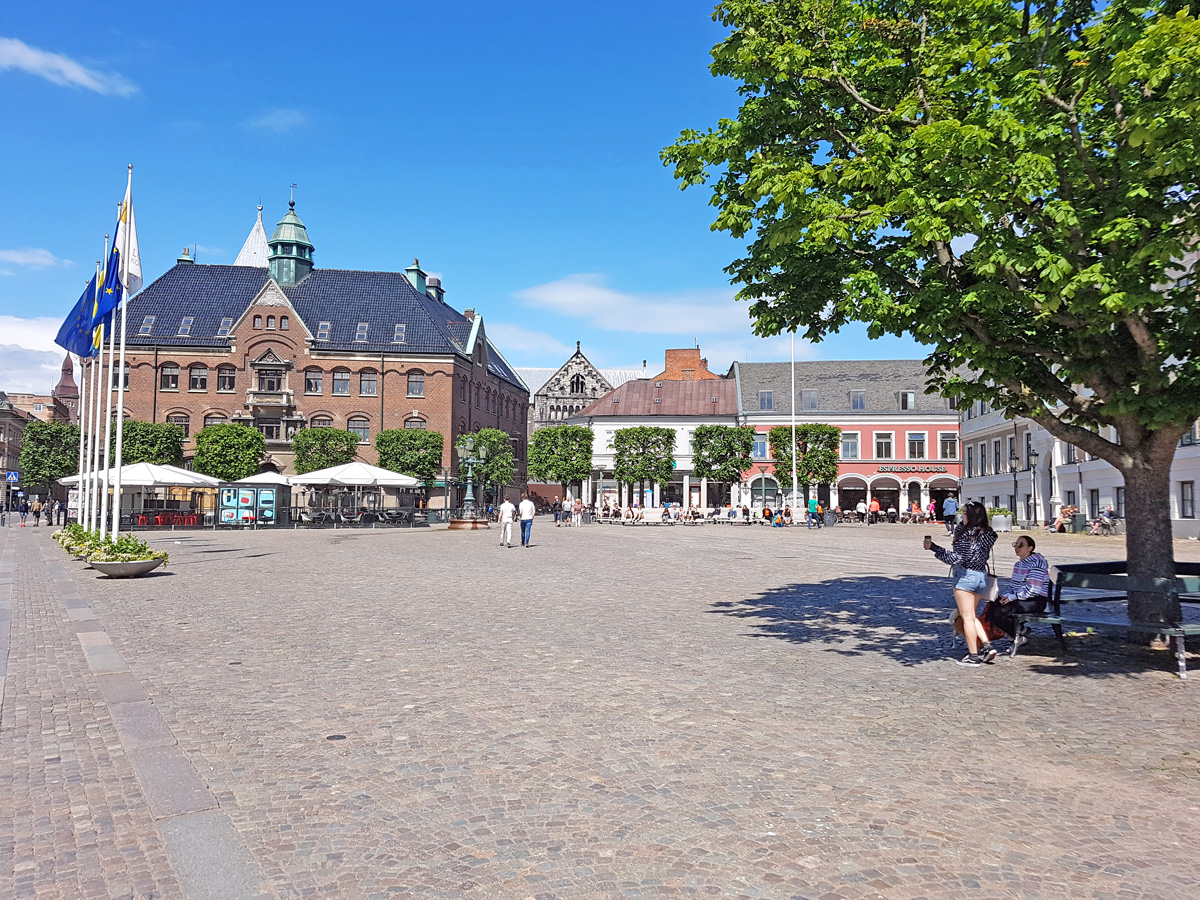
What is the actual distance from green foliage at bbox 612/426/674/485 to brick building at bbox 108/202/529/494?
43.6 feet

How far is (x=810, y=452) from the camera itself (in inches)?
2434

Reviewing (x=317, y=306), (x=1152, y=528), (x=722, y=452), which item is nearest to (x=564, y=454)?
(x=722, y=452)

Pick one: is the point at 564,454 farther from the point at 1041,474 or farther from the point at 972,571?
the point at 972,571

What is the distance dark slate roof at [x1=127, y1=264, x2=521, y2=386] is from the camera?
6494cm

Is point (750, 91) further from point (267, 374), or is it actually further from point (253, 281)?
point (253, 281)

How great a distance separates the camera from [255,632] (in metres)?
10.7

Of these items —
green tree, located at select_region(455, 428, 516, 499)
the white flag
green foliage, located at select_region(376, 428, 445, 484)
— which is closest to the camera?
the white flag

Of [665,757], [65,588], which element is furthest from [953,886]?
[65,588]

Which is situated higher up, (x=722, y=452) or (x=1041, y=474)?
(x=722, y=452)

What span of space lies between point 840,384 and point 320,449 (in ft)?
131

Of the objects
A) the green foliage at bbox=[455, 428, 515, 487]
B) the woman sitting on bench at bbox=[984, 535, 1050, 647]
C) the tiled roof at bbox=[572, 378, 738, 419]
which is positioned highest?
the tiled roof at bbox=[572, 378, 738, 419]

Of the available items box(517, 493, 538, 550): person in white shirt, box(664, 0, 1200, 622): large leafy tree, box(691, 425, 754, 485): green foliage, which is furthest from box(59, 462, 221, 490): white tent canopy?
box(691, 425, 754, 485): green foliage

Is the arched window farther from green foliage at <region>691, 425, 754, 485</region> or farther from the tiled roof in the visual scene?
green foliage at <region>691, 425, 754, 485</region>

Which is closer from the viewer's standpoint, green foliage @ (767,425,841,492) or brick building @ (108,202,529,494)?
green foliage @ (767,425,841,492)
